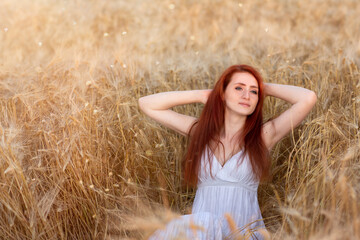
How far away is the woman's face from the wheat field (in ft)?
1.06

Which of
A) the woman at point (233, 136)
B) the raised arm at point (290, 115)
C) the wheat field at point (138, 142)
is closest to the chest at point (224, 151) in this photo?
the woman at point (233, 136)

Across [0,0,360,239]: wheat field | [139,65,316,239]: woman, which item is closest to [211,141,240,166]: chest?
[139,65,316,239]: woman

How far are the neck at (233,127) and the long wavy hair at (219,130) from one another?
25mm

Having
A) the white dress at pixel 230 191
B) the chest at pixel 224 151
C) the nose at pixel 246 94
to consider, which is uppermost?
the nose at pixel 246 94

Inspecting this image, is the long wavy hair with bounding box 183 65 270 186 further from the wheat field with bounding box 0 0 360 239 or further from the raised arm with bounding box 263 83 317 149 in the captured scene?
the wheat field with bounding box 0 0 360 239

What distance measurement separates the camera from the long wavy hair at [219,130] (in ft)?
7.53

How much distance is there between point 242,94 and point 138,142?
735 millimetres

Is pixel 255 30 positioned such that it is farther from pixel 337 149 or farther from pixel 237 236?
pixel 237 236

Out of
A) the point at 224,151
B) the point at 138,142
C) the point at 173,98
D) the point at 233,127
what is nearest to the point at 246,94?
the point at 233,127

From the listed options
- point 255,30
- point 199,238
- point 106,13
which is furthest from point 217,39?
point 199,238

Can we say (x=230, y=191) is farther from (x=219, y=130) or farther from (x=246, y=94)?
(x=246, y=94)

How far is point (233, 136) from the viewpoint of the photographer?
2365 millimetres

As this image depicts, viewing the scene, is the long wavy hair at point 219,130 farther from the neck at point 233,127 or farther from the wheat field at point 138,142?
the wheat field at point 138,142

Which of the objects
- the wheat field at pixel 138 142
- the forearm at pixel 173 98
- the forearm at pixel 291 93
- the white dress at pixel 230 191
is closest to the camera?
the wheat field at pixel 138 142
